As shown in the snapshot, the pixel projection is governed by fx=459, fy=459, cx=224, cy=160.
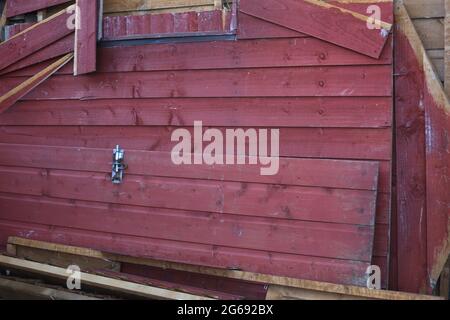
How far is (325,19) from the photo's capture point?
9.23ft

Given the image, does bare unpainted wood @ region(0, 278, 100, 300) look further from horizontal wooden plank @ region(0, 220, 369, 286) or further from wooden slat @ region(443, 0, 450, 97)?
wooden slat @ region(443, 0, 450, 97)

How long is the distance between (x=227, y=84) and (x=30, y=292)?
1981 mm

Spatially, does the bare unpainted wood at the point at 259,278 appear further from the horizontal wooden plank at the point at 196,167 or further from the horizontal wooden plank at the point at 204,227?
the horizontal wooden plank at the point at 196,167

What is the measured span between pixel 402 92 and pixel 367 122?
0.29m

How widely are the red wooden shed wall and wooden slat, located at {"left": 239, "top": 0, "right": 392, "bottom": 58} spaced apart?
55 mm

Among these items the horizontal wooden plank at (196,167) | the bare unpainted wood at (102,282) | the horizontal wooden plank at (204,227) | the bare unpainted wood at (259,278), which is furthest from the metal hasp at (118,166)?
the bare unpainted wood at (102,282)

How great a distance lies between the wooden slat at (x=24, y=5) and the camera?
3.62 m

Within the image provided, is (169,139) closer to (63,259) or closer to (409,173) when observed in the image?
(63,259)

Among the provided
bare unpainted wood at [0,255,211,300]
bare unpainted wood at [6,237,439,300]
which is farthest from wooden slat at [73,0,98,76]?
bare unpainted wood at [0,255,211,300]

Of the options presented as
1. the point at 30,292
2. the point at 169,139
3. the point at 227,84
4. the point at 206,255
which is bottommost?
the point at 30,292

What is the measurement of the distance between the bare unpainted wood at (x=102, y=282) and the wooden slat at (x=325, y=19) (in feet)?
5.85

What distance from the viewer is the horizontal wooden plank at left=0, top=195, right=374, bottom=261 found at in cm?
276

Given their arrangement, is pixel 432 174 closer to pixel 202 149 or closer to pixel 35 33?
pixel 202 149

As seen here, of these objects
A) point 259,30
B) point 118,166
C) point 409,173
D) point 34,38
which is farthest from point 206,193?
point 34,38
